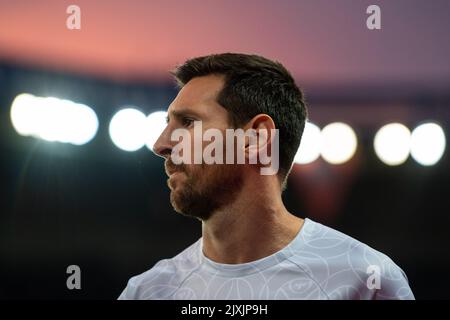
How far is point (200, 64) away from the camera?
7.83 ft

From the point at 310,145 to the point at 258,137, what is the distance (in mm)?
4921

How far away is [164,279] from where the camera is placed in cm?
229

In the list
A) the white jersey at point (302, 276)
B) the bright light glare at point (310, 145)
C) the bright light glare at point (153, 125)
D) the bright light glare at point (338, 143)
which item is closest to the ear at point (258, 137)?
the white jersey at point (302, 276)

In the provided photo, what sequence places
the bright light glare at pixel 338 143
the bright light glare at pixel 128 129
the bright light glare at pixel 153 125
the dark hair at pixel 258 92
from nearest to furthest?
the dark hair at pixel 258 92, the bright light glare at pixel 153 125, the bright light glare at pixel 128 129, the bright light glare at pixel 338 143

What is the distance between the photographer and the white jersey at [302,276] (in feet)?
6.60

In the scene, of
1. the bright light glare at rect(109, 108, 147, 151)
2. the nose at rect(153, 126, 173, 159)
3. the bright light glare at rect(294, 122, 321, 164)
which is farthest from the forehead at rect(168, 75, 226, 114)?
the bright light glare at rect(294, 122, 321, 164)

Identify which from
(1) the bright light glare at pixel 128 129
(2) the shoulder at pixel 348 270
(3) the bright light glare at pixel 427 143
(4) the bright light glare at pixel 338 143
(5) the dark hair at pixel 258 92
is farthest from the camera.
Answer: (4) the bright light glare at pixel 338 143

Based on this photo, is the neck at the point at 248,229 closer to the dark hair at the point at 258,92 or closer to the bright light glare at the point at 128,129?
the dark hair at the point at 258,92

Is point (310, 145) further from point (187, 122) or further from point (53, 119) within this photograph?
point (187, 122)

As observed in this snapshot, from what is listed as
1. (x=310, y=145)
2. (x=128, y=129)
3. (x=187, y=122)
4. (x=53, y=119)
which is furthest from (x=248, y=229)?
(x=310, y=145)

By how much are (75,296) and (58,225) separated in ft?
3.03

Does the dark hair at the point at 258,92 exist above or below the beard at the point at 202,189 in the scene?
above

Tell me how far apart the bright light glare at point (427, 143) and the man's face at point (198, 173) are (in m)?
5.47
